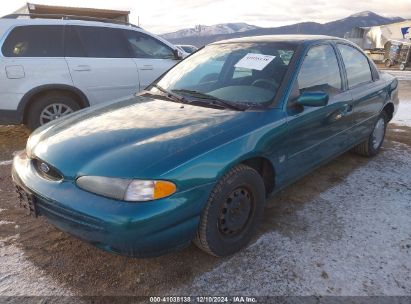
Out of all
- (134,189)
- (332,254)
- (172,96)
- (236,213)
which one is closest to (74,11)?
(172,96)

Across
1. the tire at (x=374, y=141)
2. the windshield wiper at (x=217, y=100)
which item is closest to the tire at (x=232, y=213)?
the windshield wiper at (x=217, y=100)

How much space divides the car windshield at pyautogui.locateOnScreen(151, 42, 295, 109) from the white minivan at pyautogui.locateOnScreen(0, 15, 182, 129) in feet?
6.80

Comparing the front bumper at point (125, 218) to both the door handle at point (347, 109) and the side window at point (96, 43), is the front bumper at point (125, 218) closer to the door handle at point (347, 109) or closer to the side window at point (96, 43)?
the door handle at point (347, 109)

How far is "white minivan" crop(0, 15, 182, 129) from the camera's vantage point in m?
4.91

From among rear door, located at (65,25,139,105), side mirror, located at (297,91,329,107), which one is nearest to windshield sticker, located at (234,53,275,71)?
side mirror, located at (297,91,329,107)

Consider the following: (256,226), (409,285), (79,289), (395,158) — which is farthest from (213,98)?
(395,158)

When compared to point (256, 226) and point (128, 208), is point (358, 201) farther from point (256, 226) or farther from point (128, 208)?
point (128, 208)

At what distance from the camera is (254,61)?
129 inches

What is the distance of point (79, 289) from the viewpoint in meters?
2.34

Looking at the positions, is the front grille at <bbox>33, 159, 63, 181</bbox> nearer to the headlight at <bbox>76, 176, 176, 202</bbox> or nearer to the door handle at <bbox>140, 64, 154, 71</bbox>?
the headlight at <bbox>76, 176, 176, 202</bbox>

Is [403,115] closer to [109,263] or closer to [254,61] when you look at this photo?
[254,61]

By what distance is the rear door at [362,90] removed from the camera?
3.88 m

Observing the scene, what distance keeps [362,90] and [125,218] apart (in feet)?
10.1

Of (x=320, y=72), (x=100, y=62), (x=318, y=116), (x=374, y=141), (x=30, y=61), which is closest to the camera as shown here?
(x=318, y=116)
